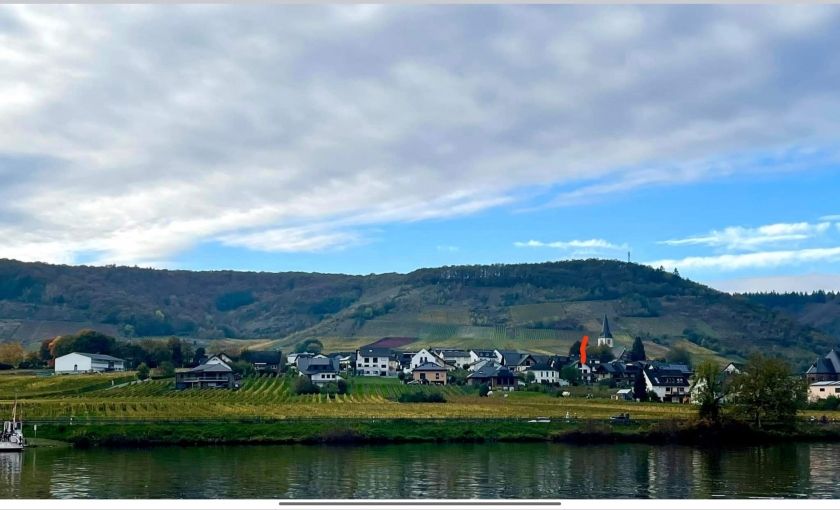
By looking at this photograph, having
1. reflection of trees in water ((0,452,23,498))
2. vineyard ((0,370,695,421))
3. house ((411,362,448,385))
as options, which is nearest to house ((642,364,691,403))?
vineyard ((0,370,695,421))

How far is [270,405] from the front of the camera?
1475 inches

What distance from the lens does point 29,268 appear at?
116 metres

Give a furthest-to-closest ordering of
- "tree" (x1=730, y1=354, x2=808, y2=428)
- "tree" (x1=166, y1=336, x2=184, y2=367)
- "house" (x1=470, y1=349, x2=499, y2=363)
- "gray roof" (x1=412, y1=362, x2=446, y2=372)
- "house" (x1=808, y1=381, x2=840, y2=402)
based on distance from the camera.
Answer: "house" (x1=470, y1=349, x2=499, y2=363), "gray roof" (x1=412, y1=362, x2=446, y2=372), "tree" (x1=166, y1=336, x2=184, y2=367), "house" (x1=808, y1=381, x2=840, y2=402), "tree" (x1=730, y1=354, x2=808, y2=428)

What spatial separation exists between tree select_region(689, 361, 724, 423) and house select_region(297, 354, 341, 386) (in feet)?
80.0

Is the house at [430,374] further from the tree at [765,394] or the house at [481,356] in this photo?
the tree at [765,394]

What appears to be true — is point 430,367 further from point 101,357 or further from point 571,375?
point 101,357

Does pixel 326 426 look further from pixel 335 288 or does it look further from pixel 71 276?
pixel 335 288

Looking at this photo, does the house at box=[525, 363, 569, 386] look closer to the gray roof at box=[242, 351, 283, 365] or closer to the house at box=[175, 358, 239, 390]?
the gray roof at box=[242, 351, 283, 365]

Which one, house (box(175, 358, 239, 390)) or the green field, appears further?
house (box(175, 358, 239, 390))

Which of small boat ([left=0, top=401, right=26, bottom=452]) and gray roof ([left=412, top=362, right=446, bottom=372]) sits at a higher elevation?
gray roof ([left=412, top=362, right=446, bottom=372])

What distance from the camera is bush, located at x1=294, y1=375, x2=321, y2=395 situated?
45281 mm

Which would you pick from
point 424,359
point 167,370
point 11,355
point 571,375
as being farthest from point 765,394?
point 11,355

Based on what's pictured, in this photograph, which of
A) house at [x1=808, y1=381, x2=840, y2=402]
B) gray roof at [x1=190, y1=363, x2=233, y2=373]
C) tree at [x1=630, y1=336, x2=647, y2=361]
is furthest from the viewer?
tree at [x1=630, y1=336, x2=647, y2=361]

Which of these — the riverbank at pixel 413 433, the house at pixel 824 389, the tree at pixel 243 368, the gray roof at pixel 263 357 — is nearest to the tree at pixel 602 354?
the house at pixel 824 389
